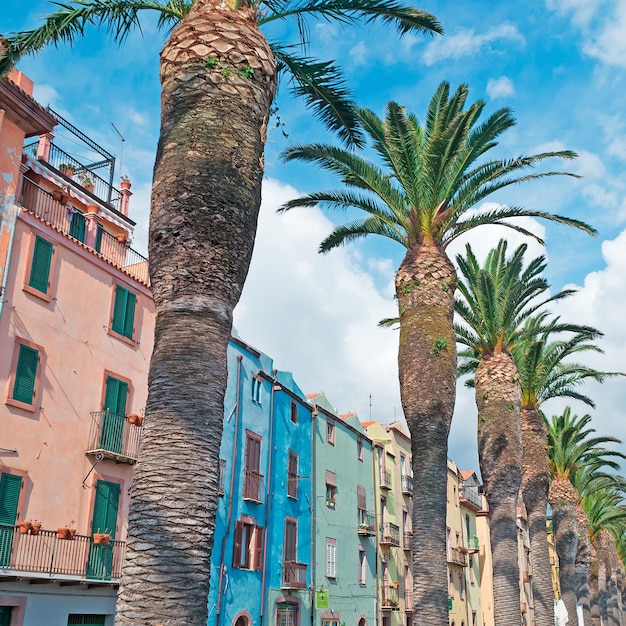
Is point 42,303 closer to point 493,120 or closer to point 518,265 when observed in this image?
point 493,120

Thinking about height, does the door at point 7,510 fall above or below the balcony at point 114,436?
below

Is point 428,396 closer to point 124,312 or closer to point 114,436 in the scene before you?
point 114,436

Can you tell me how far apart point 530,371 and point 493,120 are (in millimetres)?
14005

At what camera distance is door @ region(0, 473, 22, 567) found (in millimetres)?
18359

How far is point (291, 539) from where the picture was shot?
3316 centimetres

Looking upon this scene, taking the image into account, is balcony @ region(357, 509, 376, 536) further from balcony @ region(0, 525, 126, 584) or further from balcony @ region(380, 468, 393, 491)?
balcony @ region(0, 525, 126, 584)

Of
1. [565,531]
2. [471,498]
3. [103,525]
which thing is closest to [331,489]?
[565,531]

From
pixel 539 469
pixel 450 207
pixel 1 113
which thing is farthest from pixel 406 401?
pixel 539 469

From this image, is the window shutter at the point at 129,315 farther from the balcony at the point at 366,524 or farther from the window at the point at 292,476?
the balcony at the point at 366,524

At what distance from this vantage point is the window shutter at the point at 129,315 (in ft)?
81.1

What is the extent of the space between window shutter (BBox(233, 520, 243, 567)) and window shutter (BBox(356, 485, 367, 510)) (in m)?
13.9

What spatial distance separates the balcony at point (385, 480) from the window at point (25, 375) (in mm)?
28659

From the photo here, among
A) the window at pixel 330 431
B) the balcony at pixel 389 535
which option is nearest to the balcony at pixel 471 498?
the balcony at pixel 389 535

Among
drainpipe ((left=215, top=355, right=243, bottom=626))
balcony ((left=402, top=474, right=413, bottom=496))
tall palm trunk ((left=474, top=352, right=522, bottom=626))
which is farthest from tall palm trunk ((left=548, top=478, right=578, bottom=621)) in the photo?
drainpipe ((left=215, top=355, right=243, bottom=626))
